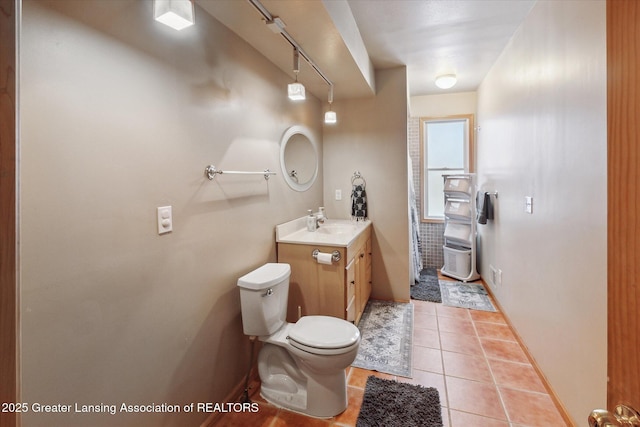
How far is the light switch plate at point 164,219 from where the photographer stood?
4.22ft

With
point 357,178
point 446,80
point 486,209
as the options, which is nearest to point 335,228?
point 357,178

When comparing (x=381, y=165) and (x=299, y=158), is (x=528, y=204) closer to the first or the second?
(x=381, y=165)

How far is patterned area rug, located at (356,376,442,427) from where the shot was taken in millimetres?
1582

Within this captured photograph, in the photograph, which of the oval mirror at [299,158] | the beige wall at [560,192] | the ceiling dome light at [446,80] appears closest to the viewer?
the beige wall at [560,192]

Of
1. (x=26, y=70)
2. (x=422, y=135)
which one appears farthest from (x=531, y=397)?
(x=422, y=135)

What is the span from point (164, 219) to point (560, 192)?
207cm

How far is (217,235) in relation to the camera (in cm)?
163

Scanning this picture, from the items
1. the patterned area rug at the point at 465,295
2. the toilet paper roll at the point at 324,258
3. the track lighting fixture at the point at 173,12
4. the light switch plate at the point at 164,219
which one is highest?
the track lighting fixture at the point at 173,12

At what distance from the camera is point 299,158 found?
2762 millimetres

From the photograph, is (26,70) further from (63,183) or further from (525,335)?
(525,335)

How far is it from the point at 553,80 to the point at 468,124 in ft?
8.38

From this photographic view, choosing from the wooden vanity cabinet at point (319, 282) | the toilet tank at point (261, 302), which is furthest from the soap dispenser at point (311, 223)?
the toilet tank at point (261, 302)

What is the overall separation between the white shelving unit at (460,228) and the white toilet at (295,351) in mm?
2667
